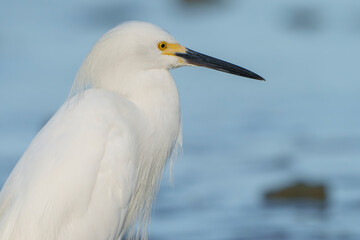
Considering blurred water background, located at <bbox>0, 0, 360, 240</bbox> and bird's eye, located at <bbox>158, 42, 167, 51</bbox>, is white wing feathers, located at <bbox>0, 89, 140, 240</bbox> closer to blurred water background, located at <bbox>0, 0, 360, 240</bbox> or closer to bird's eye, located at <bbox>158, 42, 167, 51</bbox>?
bird's eye, located at <bbox>158, 42, 167, 51</bbox>

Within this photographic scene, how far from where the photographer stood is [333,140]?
32.1ft

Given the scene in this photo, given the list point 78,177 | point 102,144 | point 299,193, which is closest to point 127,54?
point 102,144

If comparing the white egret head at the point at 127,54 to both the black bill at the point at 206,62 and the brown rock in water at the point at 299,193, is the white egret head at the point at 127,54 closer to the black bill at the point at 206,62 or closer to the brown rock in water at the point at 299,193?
the black bill at the point at 206,62

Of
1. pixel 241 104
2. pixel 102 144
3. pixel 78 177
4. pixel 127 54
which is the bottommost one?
pixel 78 177

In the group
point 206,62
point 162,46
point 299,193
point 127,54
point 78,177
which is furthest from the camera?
point 299,193

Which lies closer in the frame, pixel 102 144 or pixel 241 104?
pixel 102 144

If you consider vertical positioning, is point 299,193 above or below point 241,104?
below

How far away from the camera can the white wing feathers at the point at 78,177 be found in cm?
478

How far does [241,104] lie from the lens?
35.9 feet

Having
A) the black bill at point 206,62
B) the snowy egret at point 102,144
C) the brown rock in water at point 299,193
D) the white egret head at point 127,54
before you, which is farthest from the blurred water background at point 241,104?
the white egret head at point 127,54

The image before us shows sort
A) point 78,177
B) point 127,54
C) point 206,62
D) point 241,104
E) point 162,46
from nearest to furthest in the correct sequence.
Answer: point 78,177 < point 127,54 < point 162,46 < point 206,62 < point 241,104

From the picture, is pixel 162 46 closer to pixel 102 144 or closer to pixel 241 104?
pixel 102 144

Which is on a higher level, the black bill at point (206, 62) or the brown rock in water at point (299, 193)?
the brown rock in water at point (299, 193)

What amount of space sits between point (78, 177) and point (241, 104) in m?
6.27
